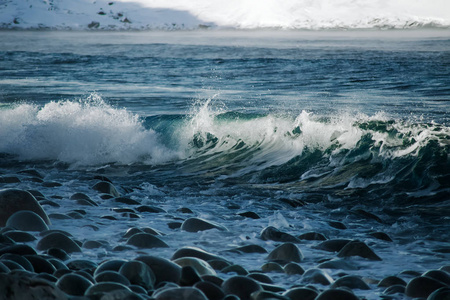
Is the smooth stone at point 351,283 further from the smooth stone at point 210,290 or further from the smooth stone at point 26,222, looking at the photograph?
the smooth stone at point 26,222

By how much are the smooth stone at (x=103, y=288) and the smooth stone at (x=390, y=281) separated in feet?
5.02

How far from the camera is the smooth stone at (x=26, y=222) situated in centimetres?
393

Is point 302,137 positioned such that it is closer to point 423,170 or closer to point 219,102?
point 423,170

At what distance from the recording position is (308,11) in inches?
2298

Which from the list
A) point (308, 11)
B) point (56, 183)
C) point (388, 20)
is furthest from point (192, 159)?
point (308, 11)

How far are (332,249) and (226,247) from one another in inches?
30.8

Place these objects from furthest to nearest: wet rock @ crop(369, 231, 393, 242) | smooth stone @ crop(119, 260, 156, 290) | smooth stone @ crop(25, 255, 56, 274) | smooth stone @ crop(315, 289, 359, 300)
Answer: wet rock @ crop(369, 231, 393, 242) < smooth stone @ crop(25, 255, 56, 274) < smooth stone @ crop(119, 260, 156, 290) < smooth stone @ crop(315, 289, 359, 300)

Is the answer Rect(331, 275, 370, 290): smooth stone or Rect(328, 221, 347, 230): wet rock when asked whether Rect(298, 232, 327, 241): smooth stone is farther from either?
Rect(331, 275, 370, 290): smooth stone

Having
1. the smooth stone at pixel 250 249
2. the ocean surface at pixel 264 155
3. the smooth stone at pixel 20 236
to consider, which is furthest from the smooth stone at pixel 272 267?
the smooth stone at pixel 20 236

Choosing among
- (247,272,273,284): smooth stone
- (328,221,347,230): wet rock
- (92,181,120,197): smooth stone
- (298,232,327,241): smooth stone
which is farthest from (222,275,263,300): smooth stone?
(92,181,120,197): smooth stone

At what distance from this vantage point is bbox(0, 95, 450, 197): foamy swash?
7047 mm

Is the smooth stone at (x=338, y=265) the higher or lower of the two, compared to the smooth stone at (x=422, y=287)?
lower

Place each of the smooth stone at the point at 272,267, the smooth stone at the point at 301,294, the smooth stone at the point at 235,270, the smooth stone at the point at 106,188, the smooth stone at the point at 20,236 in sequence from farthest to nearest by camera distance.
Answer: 1. the smooth stone at the point at 106,188
2. the smooth stone at the point at 20,236
3. the smooth stone at the point at 272,267
4. the smooth stone at the point at 235,270
5. the smooth stone at the point at 301,294

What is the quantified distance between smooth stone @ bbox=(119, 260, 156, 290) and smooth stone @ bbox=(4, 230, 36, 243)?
3.63 ft
